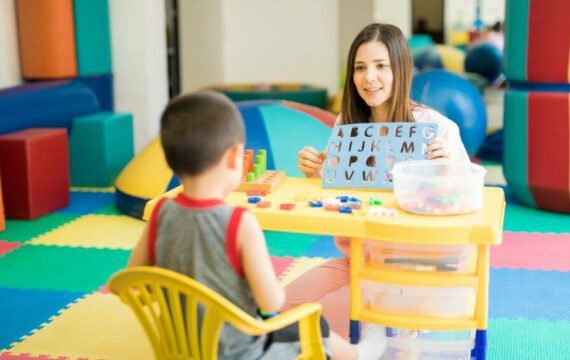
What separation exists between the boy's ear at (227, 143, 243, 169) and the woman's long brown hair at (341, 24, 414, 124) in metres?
1.01

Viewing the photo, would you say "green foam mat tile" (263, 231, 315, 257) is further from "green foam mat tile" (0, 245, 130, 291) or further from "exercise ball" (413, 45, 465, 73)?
"exercise ball" (413, 45, 465, 73)

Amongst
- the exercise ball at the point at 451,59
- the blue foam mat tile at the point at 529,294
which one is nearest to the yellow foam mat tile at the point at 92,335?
the blue foam mat tile at the point at 529,294

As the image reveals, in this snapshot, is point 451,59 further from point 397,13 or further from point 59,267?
point 59,267

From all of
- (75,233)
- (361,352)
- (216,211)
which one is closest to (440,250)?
(361,352)

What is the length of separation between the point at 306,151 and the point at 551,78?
257cm

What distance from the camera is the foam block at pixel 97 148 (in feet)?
18.3

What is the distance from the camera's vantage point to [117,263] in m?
3.87

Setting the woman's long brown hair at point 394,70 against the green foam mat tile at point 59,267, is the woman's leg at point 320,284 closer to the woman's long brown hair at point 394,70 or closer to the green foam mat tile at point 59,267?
the woman's long brown hair at point 394,70

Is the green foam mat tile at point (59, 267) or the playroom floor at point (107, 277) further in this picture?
the green foam mat tile at point (59, 267)

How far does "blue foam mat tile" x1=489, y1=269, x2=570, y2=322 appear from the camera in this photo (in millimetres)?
3109

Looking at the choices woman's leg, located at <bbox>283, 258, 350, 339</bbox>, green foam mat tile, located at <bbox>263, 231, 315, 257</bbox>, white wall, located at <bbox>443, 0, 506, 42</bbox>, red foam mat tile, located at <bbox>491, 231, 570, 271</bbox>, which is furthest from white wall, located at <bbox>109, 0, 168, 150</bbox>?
white wall, located at <bbox>443, 0, 506, 42</bbox>

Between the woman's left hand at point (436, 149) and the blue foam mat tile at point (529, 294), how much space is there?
101cm

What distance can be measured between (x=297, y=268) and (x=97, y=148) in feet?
7.86

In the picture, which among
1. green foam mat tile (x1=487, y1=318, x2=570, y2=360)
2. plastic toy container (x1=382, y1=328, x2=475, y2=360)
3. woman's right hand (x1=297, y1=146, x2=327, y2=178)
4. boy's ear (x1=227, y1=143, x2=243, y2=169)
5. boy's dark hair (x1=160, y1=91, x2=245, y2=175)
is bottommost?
green foam mat tile (x1=487, y1=318, x2=570, y2=360)
